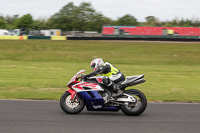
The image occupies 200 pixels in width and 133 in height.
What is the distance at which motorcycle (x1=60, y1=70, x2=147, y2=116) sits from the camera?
24.5ft

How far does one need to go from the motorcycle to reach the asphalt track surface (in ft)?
0.63

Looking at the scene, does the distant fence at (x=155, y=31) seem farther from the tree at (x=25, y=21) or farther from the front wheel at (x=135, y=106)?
the tree at (x=25, y=21)

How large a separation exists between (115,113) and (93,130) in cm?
183

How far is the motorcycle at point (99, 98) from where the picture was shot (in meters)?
7.47

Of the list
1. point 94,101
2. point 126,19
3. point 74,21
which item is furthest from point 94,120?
point 126,19

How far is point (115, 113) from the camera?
7.93 meters

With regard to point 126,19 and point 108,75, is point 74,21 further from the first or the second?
point 108,75

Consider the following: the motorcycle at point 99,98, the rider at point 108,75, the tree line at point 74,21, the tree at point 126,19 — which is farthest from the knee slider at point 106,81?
the tree at point 126,19

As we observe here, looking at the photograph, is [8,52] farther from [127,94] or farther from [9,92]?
[127,94]

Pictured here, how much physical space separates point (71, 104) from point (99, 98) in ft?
2.47

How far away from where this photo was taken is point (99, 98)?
748 centimetres

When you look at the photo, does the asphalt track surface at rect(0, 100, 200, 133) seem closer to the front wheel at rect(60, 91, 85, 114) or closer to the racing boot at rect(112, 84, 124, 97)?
the front wheel at rect(60, 91, 85, 114)

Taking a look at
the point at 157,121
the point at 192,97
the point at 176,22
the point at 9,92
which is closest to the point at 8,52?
the point at 9,92

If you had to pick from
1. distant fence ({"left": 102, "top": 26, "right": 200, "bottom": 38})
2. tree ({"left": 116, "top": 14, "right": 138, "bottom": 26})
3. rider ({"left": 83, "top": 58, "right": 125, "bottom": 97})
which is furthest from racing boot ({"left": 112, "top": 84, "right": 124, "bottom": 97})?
tree ({"left": 116, "top": 14, "right": 138, "bottom": 26})
